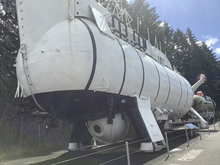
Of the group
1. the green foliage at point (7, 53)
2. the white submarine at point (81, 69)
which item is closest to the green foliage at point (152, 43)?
the green foliage at point (7, 53)

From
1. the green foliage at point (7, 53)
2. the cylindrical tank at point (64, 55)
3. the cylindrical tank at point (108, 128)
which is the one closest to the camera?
the cylindrical tank at point (64, 55)

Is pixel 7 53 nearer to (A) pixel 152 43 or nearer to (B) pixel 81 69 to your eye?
(B) pixel 81 69

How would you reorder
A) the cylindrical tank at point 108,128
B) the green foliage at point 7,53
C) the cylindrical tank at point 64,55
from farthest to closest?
the green foliage at point 7,53 → the cylindrical tank at point 108,128 → the cylindrical tank at point 64,55

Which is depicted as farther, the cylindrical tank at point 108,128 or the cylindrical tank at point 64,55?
the cylindrical tank at point 108,128

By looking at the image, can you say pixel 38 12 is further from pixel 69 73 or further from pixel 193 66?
pixel 193 66

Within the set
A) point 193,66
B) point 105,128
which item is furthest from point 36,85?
point 193,66

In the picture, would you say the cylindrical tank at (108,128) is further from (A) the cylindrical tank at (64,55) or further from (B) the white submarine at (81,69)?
(A) the cylindrical tank at (64,55)

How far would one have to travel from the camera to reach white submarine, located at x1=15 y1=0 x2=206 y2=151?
482 cm

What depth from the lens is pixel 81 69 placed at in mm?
4820

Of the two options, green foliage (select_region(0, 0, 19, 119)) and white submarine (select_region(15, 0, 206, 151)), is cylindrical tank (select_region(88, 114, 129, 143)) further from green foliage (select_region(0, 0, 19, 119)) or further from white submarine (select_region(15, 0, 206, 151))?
green foliage (select_region(0, 0, 19, 119))

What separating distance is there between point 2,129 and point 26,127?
1256mm

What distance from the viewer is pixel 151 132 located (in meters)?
A: 6.34

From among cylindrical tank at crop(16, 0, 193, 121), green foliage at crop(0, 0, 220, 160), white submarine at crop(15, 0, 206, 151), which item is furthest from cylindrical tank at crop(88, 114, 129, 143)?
green foliage at crop(0, 0, 220, 160)

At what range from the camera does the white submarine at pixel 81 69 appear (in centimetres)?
482
